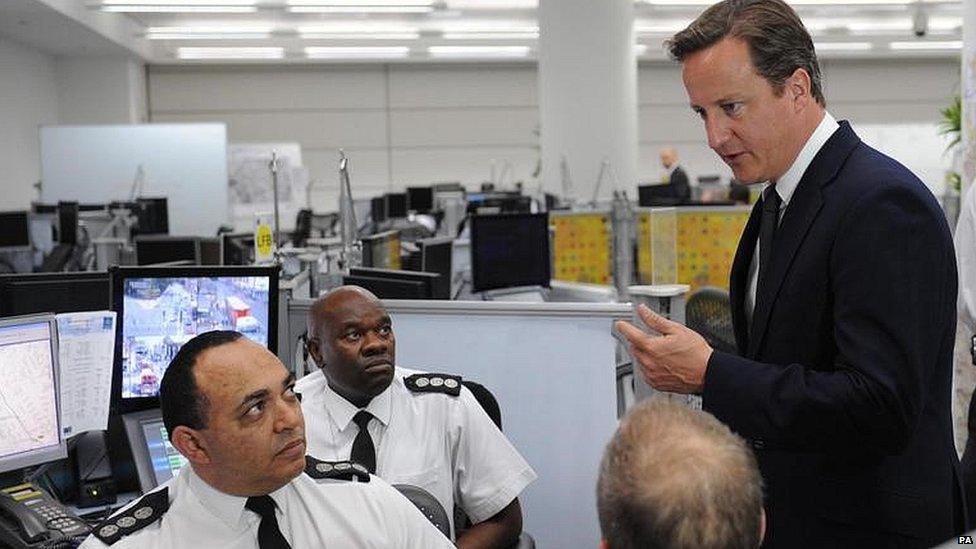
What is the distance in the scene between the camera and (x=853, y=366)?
1353mm

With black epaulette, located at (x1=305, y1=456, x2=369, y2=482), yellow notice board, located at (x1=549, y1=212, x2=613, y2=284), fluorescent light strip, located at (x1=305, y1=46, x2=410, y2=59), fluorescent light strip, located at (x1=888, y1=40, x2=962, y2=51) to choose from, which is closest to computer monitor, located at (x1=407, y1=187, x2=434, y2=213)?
fluorescent light strip, located at (x1=305, y1=46, x2=410, y2=59)

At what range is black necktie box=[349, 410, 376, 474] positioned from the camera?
2438mm

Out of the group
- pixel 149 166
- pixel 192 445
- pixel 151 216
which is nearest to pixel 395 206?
pixel 151 216

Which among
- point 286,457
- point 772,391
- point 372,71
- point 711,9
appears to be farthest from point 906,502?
point 372,71

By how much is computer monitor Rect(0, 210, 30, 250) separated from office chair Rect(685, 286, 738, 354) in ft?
26.5

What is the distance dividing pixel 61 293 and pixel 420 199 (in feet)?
30.3

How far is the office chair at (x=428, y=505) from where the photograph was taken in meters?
2.21

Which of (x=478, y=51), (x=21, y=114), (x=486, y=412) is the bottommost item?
(x=486, y=412)

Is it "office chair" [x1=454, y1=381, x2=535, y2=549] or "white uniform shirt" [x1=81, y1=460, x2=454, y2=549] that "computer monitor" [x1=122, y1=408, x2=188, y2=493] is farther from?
"white uniform shirt" [x1=81, y1=460, x2=454, y2=549]

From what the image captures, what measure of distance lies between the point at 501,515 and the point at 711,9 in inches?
54.8

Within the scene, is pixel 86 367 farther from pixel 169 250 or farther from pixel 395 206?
pixel 395 206

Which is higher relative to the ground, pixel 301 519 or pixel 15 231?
pixel 15 231

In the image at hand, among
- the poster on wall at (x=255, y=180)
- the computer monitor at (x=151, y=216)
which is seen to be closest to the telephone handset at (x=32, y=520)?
the computer monitor at (x=151, y=216)

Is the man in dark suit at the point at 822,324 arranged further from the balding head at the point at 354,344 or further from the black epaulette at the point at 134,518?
the balding head at the point at 354,344
